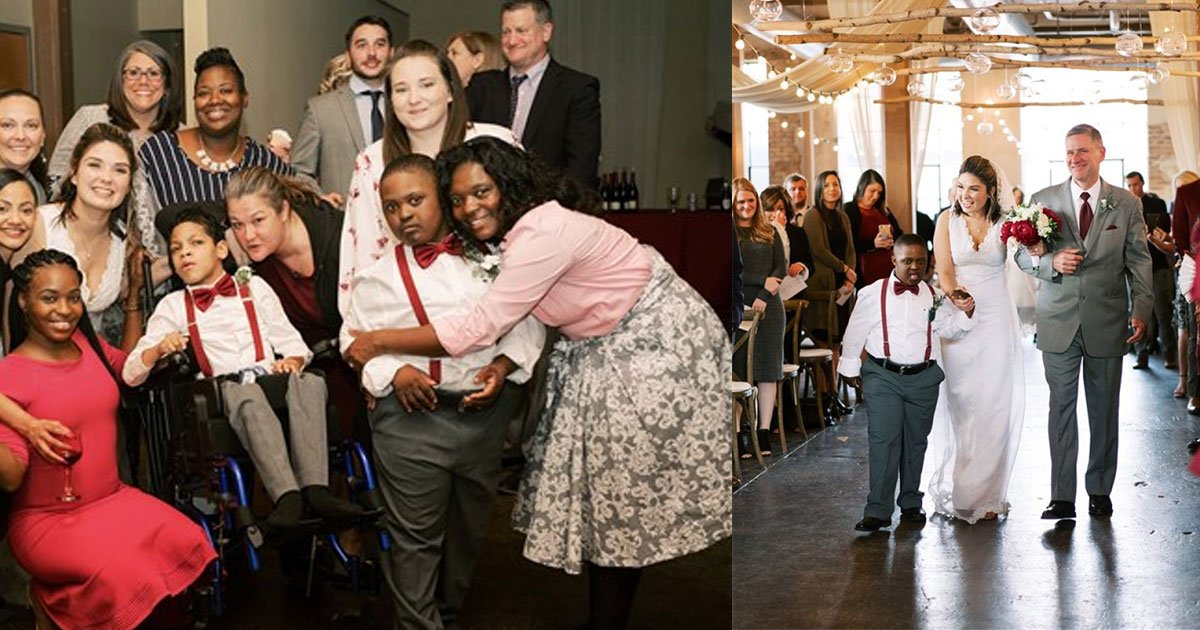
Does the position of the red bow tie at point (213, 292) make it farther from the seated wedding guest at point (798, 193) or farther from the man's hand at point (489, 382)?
the seated wedding guest at point (798, 193)

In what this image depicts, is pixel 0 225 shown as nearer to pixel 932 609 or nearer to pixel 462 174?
pixel 462 174

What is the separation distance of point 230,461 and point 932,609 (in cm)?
279

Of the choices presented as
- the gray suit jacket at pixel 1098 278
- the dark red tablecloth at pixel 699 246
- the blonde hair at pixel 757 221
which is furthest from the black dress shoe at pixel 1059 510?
the dark red tablecloth at pixel 699 246

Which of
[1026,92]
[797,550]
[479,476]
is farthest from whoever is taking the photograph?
[1026,92]

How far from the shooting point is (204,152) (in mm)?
3918

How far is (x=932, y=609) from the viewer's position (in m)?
5.63

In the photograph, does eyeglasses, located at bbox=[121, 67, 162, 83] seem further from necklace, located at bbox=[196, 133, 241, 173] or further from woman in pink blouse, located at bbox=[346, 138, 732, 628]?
woman in pink blouse, located at bbox=[346, 138, 732, 628]

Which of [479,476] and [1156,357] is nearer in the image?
[479,476]

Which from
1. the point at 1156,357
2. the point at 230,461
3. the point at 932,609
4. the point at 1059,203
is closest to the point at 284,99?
the point at 230,461

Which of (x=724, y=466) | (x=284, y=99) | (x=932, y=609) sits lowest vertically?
(x=932, y=609)

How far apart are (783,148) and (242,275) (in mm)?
2336

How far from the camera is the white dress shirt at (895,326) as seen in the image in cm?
587

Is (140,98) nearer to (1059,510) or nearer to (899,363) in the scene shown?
(899,363)

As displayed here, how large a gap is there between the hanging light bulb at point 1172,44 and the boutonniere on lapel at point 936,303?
8.65 feet
